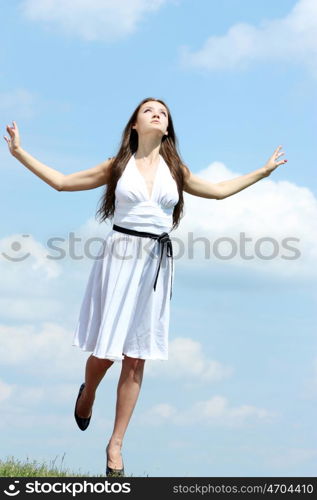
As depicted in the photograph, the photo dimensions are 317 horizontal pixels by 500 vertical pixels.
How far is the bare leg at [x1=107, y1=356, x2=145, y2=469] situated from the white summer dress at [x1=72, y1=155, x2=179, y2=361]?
141mm

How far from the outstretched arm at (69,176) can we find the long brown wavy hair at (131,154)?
0.11 metres

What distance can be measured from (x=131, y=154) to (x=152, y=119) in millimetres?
385

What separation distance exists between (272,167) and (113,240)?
1.91 meters

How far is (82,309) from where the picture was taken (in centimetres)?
757

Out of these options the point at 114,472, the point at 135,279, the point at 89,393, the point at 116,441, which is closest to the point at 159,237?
the point at 135,279

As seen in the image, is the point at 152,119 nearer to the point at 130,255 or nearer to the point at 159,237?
the point at 159,237

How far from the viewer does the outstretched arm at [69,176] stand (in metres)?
7.62

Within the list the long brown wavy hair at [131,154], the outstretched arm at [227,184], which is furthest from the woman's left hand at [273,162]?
the long brown wavy hair at [131,154]

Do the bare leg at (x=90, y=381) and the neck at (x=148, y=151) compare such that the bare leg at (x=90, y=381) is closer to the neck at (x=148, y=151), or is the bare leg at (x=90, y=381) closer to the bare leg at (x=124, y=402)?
the bare leg at (x=124, y=402)
